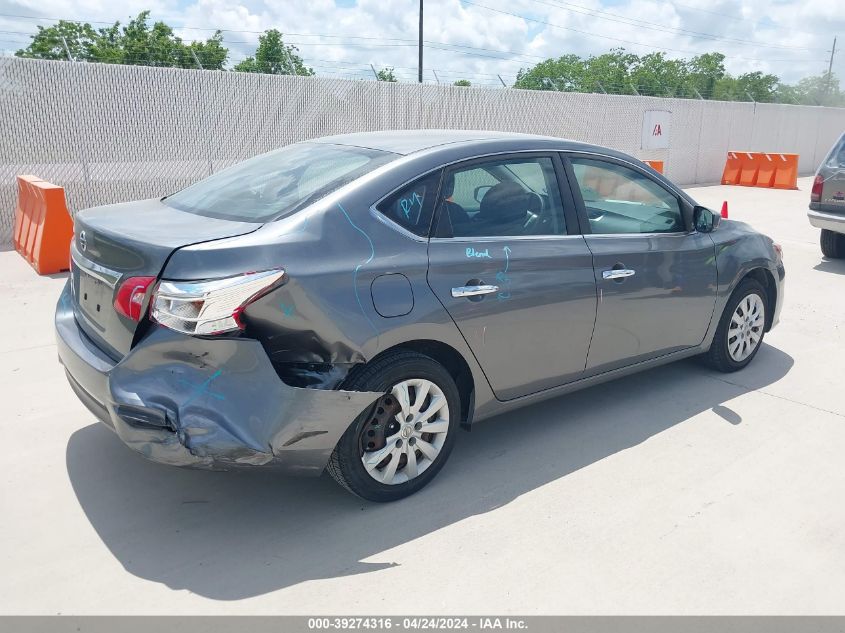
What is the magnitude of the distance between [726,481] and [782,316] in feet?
12.3

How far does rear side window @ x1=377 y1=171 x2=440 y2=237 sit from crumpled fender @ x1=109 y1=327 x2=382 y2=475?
91cm

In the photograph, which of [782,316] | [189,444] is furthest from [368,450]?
[782,316]

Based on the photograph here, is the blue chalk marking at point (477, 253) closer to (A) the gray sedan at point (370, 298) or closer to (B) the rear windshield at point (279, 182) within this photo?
(A) the gray sedan at point (370, 298)

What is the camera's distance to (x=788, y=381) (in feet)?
17.3

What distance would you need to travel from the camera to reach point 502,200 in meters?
3.90

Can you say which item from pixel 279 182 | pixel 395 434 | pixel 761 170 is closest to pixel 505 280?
pixel 395 434

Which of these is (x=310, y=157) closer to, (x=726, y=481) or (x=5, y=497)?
(x=5, y=497)

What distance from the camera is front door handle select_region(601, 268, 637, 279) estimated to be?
13.7 ft

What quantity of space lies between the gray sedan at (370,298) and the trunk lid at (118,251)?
0.04ft

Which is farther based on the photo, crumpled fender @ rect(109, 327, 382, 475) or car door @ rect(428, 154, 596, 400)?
car door @ rect(428, 154, 596, 400)

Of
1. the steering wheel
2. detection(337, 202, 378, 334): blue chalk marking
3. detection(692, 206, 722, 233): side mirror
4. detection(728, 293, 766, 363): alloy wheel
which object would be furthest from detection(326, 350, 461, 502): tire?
detection(728, 293, 766, 363): alloy wheel

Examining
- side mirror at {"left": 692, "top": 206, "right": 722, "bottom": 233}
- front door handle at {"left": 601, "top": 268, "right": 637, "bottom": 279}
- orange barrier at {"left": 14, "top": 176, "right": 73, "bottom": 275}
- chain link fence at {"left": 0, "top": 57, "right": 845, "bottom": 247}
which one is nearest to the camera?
front door handle at {"left": 601, "top": 268, "right": 637, "bottom": 279}

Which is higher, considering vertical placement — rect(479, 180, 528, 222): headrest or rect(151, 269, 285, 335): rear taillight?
rect(479, 180, 528, 222): headrest

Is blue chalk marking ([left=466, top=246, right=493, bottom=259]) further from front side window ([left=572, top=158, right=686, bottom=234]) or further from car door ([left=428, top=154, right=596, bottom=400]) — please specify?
front side window ([left=572, top=158, right=686, bottom=234])
